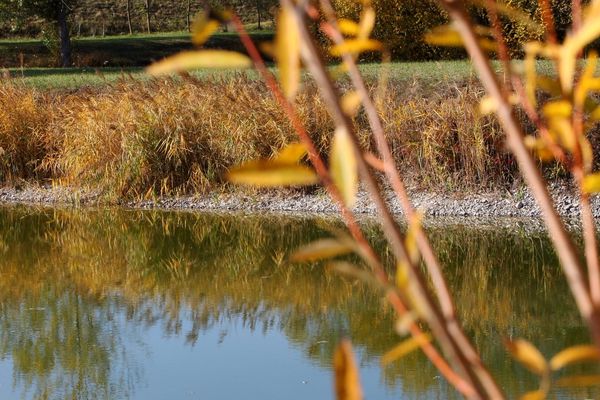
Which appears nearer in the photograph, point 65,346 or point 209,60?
point 209,60

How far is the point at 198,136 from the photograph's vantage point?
998cm

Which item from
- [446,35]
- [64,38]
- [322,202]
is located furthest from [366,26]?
[64,38]

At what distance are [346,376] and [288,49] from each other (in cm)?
24

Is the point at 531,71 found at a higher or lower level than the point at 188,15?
lower

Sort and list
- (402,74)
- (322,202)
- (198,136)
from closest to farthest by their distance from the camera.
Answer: (322,202) < (198,136) < (402,74)

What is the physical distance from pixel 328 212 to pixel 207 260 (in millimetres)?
1929

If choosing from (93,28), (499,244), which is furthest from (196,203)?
(93,28)

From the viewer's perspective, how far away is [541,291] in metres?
6.50

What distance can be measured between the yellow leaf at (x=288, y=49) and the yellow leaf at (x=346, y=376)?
19cm

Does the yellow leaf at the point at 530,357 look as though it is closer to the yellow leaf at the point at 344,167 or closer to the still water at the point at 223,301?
the yellow leaf at the point at 344,167

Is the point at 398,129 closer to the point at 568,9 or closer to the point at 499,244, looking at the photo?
the point at 499,244

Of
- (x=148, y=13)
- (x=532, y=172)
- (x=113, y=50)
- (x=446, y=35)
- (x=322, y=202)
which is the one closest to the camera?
(x=532, y=172)

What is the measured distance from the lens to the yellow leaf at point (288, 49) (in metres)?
0.67

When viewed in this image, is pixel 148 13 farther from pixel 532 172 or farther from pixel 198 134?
pixel 532 172
